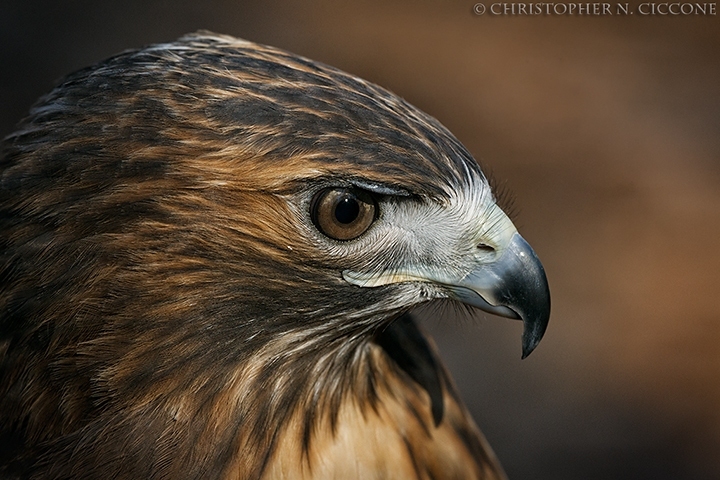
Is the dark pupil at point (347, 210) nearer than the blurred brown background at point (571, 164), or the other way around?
the dark pupil at point (347, 210)

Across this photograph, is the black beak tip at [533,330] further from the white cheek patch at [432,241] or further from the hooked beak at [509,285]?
the white cheek patch at [432,241]

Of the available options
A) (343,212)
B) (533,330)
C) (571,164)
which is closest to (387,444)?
(533,330)

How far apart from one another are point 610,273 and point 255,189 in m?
3.84

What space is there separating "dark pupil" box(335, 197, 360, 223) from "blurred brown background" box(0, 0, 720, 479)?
2525mm

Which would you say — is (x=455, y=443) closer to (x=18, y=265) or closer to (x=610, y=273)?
(x=18, y=265)

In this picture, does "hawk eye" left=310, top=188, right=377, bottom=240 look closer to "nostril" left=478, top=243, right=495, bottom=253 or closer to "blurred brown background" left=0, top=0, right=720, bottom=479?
"nostril" left=478, top=243, right=495, bottom=253

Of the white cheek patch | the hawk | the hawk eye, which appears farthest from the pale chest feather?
the hawk eye

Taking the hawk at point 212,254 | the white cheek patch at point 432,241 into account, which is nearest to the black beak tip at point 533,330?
the hawk at point 212,254

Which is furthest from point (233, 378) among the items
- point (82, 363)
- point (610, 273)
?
point (610, 273)

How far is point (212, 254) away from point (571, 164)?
4.34 meters

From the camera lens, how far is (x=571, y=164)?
5742 millimetres

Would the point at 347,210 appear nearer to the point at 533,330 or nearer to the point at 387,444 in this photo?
the point at 533,330

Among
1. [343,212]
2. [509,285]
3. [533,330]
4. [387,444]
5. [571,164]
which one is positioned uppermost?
[343,212]

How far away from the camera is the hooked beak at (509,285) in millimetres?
1891
